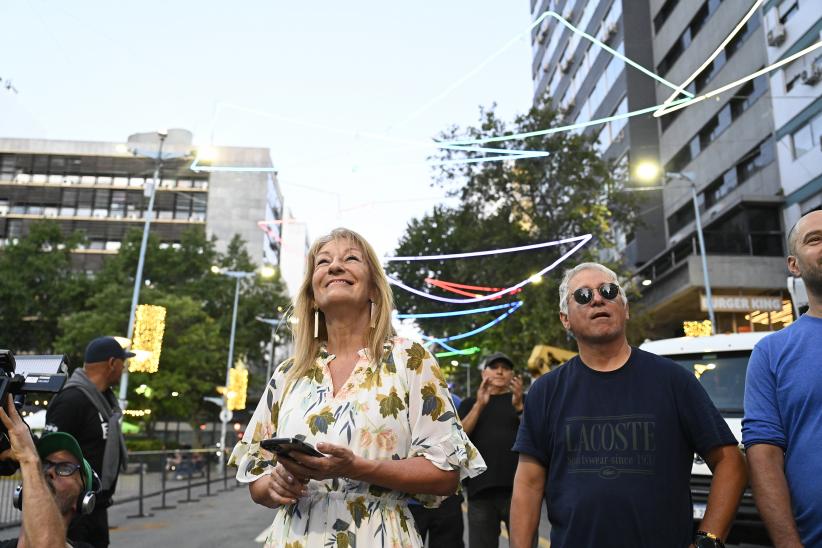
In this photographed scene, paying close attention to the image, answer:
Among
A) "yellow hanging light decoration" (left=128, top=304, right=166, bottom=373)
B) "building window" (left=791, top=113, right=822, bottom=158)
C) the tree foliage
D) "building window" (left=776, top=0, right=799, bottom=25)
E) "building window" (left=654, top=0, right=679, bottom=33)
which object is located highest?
"building window" (left=654, top=0, right=679, bottom=33)

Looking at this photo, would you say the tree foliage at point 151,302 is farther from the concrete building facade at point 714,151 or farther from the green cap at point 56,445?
the green cap at point 56,445

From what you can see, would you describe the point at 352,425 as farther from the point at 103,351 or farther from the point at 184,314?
the point at 184,314

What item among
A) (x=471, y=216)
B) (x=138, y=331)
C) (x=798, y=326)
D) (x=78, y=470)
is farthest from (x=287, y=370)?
(x=471, y=216)

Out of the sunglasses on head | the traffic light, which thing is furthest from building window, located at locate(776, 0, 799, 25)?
the traffic light

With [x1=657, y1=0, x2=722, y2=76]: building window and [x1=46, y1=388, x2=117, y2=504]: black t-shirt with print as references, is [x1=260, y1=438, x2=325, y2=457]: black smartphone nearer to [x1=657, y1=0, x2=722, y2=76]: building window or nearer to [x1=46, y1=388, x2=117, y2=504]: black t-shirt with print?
[x1=46, y1=388, x2=117, y2=504]: black t-shirt with print

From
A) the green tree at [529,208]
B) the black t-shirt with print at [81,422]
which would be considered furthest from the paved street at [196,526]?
the green tree at [529,208]

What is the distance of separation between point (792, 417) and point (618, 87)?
3992 centimetres

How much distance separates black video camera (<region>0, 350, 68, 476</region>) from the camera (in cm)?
249

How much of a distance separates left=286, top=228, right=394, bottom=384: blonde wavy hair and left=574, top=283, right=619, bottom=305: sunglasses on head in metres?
0.79

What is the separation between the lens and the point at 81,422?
4.68 metres

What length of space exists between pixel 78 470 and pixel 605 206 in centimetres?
2651

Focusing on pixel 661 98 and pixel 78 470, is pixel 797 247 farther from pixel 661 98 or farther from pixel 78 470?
pixel 661 98

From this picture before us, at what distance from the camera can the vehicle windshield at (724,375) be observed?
7.38 m

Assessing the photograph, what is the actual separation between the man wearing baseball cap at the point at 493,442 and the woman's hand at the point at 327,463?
11.6 ft
